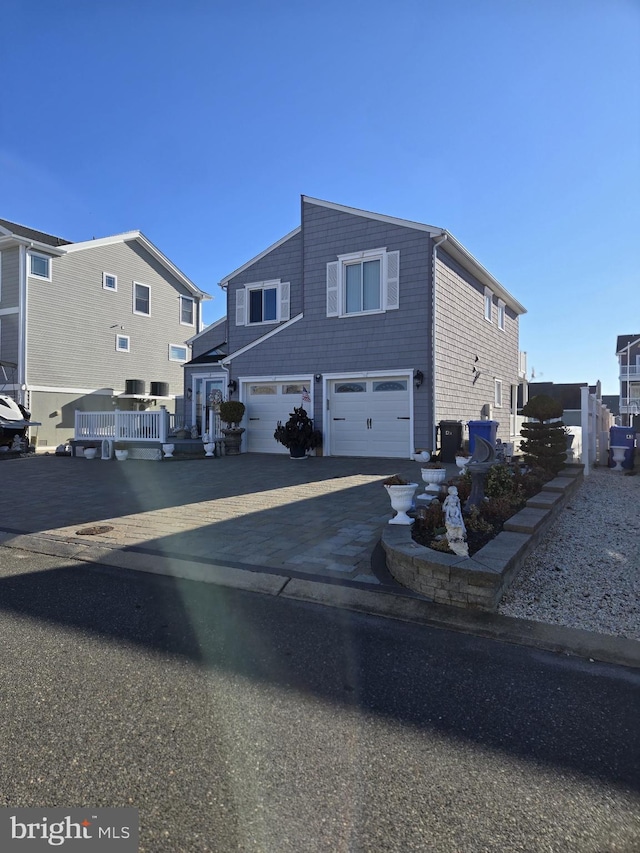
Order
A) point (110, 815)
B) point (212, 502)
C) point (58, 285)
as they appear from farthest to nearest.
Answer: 1. point (58, 285)
2. point (212, 502)
3. point (110, 815)

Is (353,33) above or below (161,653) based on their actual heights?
above

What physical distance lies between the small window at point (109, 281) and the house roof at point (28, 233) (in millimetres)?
1902

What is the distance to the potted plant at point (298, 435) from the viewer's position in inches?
535

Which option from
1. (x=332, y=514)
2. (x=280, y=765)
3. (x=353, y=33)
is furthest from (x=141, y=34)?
(x=280, y=765)

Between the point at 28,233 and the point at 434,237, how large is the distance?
16.8 m

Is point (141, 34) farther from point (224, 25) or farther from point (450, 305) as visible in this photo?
point (450, 305)

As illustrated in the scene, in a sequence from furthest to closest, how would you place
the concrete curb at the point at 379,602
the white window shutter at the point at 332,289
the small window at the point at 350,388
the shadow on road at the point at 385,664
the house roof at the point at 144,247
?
the house roof at the point at 144,247 → the white window shutter at the point at 332,289 → the small window at the point at 350,388 → the concrete curb at the point at 379,602 → the shadow on road at the point at 385,664

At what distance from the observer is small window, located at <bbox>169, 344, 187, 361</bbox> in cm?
2447

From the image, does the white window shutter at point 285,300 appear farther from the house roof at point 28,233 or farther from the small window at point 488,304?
the house roof at point 28,233

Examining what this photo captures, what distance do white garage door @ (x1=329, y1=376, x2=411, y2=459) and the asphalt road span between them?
1006cm

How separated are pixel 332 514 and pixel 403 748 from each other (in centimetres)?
455

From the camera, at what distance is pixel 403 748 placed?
2.20m

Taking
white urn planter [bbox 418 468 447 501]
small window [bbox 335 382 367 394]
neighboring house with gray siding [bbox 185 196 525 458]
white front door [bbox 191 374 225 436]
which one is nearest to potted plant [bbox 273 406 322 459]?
neighboring house with gray siding [bbox 185 196 525 458]

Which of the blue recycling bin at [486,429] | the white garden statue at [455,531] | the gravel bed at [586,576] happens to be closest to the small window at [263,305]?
the blue recycling bin at [486,429]
